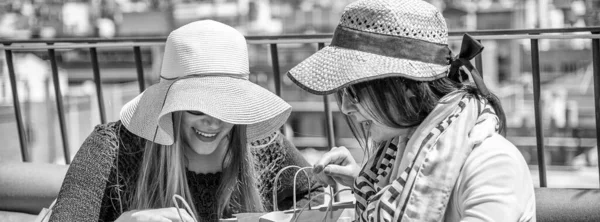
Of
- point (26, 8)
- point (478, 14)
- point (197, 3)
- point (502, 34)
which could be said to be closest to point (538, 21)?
point (478, 14)

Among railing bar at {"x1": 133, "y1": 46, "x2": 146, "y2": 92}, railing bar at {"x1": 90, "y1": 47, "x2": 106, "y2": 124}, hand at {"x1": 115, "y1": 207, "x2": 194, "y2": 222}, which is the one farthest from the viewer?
railing bar at {"x1": 90, "y1": 47, "x2": 106, "y2": 124}

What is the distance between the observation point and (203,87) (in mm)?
1721

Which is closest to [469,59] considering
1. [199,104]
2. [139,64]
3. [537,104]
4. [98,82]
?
[199,104]

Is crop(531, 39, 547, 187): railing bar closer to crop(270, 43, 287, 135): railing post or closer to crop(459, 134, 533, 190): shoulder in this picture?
crop(270, 43, 287, 135): railing post

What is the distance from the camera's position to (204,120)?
177 cm

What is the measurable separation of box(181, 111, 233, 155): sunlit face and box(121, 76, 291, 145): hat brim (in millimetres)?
53

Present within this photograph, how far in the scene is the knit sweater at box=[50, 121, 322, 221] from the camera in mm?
1727

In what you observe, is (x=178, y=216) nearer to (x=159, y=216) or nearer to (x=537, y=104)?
(x=159, y=216)

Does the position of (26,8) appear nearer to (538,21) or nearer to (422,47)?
(538,21)

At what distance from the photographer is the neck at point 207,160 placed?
190cm

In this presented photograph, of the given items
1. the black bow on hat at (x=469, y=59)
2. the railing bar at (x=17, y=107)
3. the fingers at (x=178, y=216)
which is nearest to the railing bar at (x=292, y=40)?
the railing bar at (x=17, y=107)

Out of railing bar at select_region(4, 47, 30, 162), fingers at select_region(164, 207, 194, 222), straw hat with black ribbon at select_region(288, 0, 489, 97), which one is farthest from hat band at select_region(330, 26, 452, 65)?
railing bar at select_region(4, 47, 30, 162)

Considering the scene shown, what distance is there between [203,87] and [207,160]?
0.28 m

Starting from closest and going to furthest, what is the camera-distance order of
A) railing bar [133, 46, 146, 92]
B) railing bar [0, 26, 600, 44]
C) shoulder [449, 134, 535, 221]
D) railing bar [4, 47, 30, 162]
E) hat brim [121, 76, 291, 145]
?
shoulder [449, 134, 535, 221]
hat brim [121, 76, 291, 145]
railing bar [0, 26, 600, 44]
railing bar [133, 46, 146, 92]
railing bar [4, 47, 30, 162]
